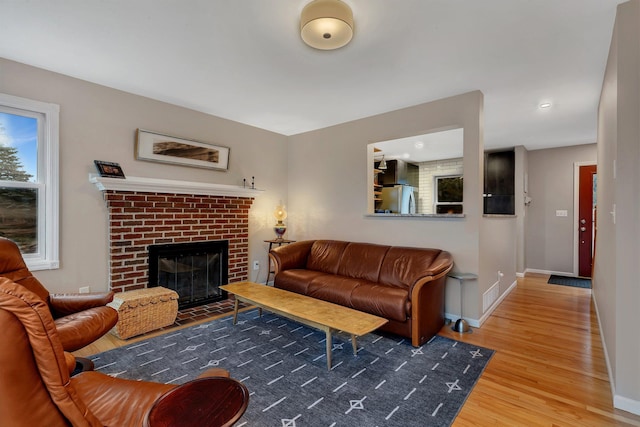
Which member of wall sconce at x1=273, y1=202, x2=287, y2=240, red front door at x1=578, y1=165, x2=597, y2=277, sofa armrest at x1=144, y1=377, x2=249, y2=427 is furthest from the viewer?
red front door at x1=578, y1=165, x2=597, y2=277

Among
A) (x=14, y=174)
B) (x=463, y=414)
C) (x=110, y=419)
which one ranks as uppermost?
(x=14, y=174)

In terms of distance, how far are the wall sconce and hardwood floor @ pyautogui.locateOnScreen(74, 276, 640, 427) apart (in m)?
2.37

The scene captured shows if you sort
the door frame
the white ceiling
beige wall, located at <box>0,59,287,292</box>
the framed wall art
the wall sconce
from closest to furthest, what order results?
the white ceiling < beige wall, located at <box>0,59,287,292</box> < the framed wall art < the wall sconce < the door frame

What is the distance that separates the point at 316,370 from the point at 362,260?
5.36ft

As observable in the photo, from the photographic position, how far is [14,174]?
109 inches

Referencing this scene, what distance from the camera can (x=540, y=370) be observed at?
236cm

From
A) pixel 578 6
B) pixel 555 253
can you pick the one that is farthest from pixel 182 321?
pixel 555 253

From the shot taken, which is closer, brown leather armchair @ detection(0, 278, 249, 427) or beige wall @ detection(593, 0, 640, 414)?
brown leather armchair @ detection(0, 278, 249, 427)

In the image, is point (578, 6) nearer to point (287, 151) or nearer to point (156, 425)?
point (156, 425)

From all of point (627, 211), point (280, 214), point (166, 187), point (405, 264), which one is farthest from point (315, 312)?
point (280, 214)

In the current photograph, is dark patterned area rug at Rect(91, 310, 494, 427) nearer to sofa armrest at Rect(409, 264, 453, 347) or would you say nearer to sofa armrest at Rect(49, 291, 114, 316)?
sofa armrest at Rect(409, 264, 453, 347)

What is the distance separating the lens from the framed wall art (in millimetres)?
3455

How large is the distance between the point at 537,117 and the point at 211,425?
15.4 ft

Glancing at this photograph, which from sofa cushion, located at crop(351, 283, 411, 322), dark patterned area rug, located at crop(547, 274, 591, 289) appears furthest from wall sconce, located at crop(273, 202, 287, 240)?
dark patterned area rug, located at crop(547, 274, 591, 289)
